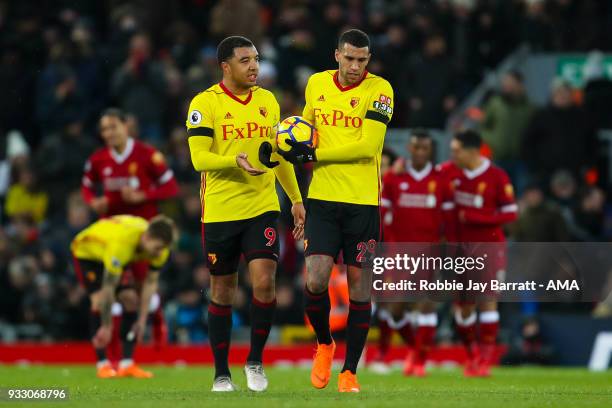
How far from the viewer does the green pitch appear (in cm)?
993

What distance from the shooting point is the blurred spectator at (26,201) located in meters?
21.1

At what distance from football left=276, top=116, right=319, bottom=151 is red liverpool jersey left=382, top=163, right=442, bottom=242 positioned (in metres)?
4.75

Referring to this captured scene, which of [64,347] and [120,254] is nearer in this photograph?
[120,254]

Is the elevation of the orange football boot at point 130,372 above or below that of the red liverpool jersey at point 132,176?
below

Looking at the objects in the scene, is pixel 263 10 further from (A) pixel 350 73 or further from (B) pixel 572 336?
(A) pixel 350 73

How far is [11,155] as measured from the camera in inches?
856

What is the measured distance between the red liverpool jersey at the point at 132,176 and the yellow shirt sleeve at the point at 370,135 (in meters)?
4.84

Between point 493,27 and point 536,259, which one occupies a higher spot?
point 493,27

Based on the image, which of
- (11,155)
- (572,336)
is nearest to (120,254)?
(572,336)

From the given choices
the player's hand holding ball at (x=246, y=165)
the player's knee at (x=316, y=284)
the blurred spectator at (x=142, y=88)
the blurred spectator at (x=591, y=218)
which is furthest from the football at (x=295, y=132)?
the blurred spectator at (x=142, y=88)

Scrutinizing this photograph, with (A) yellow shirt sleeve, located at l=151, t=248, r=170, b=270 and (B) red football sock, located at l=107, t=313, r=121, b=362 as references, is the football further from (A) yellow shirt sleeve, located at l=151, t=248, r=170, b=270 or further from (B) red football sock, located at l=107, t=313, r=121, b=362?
(B) red football sock, located at l=107, t=313, r=121, b=362

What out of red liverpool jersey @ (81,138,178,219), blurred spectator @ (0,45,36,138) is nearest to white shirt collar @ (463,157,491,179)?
red liverpool jersey @ (81,138,178,219)

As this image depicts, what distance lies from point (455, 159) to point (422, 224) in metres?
0.79

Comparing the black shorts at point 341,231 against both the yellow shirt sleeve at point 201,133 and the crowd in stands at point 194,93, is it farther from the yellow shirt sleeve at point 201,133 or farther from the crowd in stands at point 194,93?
the crowd in stands at point 194,93
